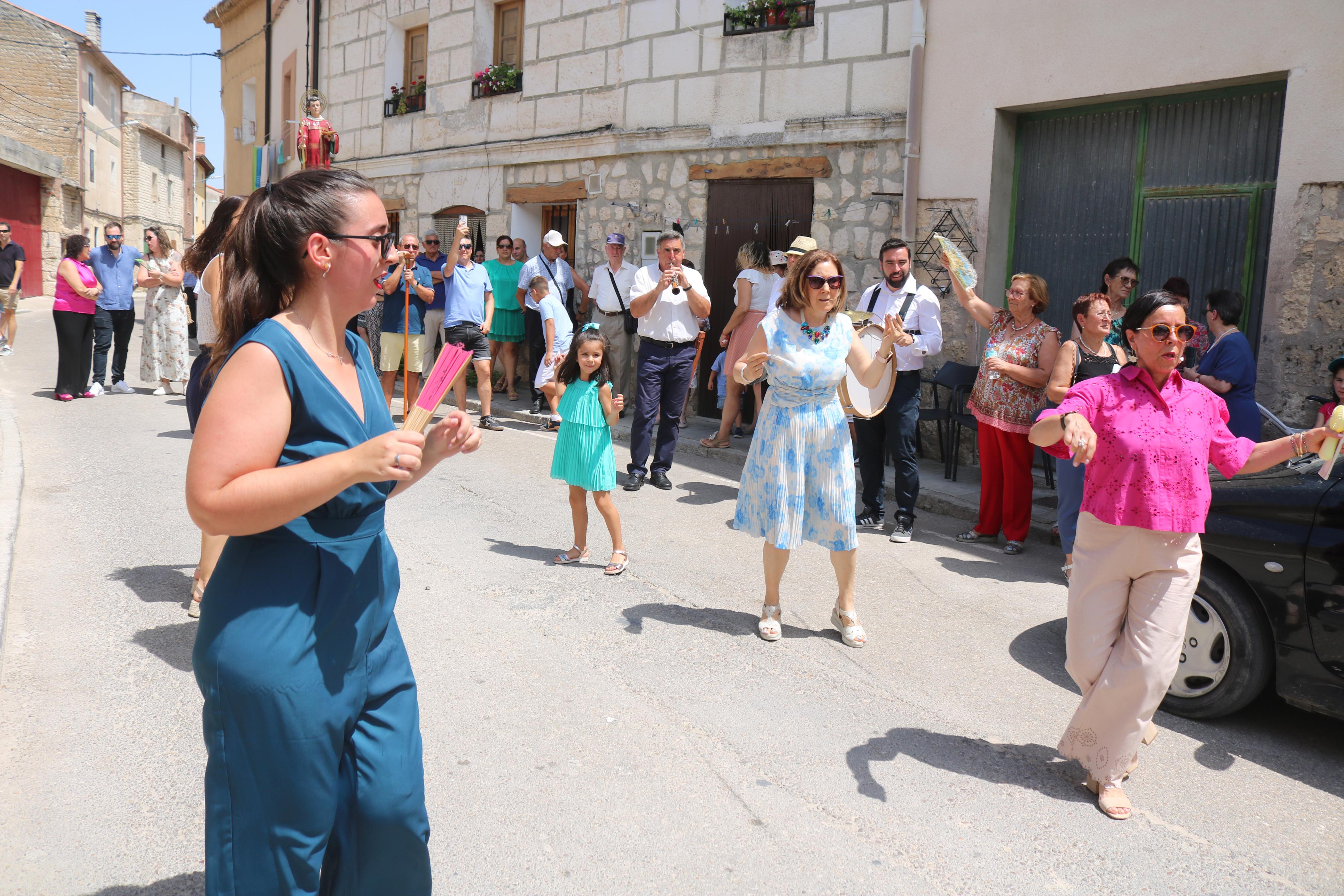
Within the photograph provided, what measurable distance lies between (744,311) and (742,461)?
1404 mm

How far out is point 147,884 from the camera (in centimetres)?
277

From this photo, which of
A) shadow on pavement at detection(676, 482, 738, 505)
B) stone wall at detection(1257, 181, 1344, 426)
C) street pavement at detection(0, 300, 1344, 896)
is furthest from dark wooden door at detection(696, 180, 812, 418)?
street pavement at detection(0, 300, 1344, 896)

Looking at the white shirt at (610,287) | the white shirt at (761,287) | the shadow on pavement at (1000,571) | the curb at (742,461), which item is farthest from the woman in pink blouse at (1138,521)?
the white shirt at (610,287)

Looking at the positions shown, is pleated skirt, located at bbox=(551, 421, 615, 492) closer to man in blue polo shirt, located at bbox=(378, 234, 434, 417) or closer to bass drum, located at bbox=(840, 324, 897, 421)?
bass drum, located at bbox=(840, 324, 897, 421)

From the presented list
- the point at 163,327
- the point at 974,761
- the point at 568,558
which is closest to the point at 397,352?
the point at 163,327

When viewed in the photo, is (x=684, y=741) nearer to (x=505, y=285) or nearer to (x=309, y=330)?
(x=309, y=330)

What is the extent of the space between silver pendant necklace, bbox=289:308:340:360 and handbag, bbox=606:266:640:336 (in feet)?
29.4

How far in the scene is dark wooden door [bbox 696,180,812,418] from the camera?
11.0 metres

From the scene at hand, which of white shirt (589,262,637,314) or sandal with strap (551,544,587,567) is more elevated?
white shirt (589,262,637,314)

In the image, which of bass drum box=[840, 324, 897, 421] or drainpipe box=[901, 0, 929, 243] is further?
drainpipe box=[901, 0, 929, 243]

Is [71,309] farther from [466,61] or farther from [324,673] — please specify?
[324,673]

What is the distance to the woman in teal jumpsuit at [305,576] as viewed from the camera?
181 cm

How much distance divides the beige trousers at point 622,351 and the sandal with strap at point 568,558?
6.30m

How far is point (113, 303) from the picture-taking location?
1173cm
